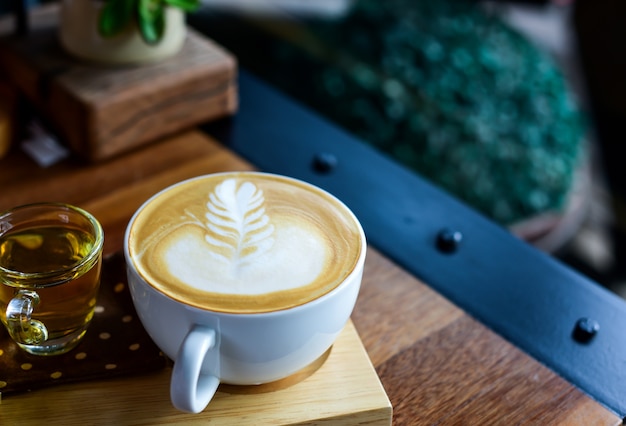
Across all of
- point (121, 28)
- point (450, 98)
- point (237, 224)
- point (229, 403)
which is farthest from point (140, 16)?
point (450, 98)

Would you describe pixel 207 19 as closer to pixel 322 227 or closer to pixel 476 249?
pixel 476 249

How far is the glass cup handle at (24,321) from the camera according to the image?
0.59m

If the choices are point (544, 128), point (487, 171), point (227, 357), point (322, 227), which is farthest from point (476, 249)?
point (544, 128)

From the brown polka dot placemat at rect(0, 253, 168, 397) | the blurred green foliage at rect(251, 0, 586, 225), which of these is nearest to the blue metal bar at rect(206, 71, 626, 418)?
the brown polka dot placemat at rect(0, 253, 168, 397)

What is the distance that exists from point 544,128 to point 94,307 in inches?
62.1

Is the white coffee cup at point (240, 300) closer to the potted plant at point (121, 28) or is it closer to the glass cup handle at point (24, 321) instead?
the glass cup handle at point (24, 321)

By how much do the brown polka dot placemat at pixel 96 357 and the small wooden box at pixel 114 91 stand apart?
0.31 meters

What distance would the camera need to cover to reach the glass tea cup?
60 cm

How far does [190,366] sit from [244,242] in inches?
5.1

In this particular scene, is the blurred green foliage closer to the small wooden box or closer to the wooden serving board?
the small wooden box

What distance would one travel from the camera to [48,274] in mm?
603

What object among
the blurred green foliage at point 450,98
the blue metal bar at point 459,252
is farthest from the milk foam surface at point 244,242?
the blurred green foliage at point 450,98

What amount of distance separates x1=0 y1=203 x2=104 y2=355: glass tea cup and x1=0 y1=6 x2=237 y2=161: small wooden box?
26 cm

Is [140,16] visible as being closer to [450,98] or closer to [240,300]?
[240,300]
